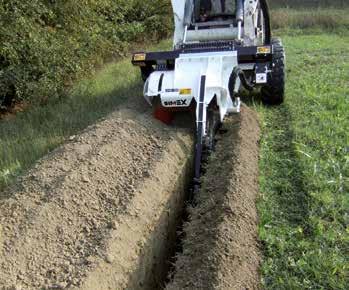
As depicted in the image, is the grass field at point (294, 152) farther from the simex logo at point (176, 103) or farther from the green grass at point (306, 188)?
the simex logo at point (176, 103)

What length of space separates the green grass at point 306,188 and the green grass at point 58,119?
8.95 ft

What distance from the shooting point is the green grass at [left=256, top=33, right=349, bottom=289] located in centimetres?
362

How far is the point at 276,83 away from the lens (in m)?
7.30

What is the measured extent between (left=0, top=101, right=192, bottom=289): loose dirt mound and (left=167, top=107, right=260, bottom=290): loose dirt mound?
44 cm

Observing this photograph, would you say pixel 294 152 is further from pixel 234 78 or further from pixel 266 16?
pixel 266 16

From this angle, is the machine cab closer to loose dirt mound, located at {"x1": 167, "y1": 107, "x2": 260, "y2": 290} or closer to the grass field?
the grass field

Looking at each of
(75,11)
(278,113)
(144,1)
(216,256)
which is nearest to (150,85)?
(278,113)

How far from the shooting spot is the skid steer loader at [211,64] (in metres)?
5.99

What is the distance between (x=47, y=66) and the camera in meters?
8.76

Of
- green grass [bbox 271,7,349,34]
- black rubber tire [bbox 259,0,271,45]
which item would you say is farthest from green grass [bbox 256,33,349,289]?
green grass [bbox 271,7,349,34]

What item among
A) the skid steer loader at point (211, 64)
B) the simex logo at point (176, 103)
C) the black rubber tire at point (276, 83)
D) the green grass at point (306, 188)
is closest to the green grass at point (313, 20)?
the green grass at point (306, 188)

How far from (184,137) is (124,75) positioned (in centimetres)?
464

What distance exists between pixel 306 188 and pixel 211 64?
7.39 ft

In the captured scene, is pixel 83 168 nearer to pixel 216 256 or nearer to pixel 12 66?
pixel 216 256
